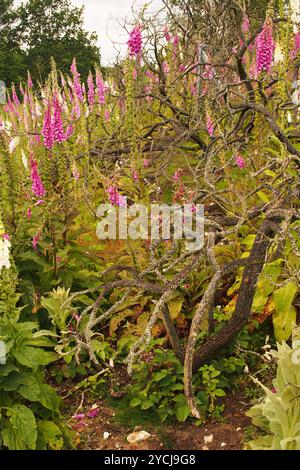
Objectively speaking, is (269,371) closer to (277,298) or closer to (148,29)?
(277,298)

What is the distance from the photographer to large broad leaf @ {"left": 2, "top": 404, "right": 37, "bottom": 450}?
8.32ft

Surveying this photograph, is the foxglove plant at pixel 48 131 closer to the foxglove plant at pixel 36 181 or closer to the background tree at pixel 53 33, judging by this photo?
the foxglove plant at pixel 36 181

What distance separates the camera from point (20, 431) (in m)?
2.55

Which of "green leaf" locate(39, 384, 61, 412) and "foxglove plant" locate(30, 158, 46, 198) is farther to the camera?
"foxglove plant" locate(30, 158, 46, 198)

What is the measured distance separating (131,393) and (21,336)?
0.96 metres

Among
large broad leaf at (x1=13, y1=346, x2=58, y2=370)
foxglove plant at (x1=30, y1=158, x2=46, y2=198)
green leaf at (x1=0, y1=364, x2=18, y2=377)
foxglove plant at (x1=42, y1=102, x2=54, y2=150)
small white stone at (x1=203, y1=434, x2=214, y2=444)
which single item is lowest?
small white stone at (x1=203, y1=434, x2=214, y2=444)

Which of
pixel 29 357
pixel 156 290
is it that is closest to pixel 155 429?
pixel 156 290

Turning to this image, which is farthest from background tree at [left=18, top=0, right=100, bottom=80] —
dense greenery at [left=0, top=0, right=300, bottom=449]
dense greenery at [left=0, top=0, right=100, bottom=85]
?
dense greenery at [left=0, top=0, right=300, bottom=449]

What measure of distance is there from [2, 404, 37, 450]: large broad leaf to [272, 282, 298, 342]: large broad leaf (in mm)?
1596

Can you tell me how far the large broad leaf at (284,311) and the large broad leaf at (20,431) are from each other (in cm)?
160

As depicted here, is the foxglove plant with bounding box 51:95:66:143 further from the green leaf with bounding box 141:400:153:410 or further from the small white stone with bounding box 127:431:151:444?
the small white stone with bounding box 127:431:151:444

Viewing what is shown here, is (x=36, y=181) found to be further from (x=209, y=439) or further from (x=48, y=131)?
(x=209, y=439)

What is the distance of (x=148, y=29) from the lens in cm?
477

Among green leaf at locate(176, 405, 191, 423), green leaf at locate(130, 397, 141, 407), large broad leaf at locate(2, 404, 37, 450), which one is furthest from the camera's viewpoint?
green leaf at locate(130, 397, 141, 407)
